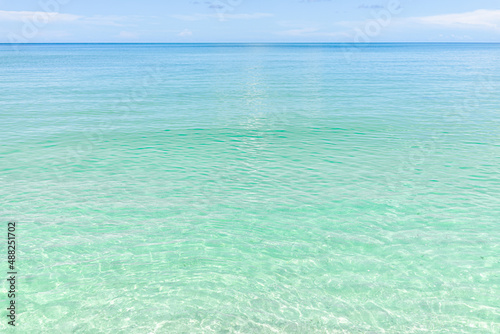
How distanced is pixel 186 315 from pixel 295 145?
17.8m

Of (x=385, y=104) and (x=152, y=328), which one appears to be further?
(x=385, y=104)

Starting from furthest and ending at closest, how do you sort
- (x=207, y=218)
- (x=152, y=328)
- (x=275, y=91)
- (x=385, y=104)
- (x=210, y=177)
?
(x=275, y=91), (x=385, y=104), (x=210, y=177), (x=207, y=218), (x=152, y=328)

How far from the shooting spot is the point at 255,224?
1559 cm

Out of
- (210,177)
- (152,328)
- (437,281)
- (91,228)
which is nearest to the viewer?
(152,328)

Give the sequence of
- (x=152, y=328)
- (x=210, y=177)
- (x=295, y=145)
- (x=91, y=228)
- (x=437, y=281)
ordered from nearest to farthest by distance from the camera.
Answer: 1. (x=152, y=328)
2. (x=437, y=281)
3. (x=91, y=228)
4. (x=210, y=177)
5. (x=295, y=145)

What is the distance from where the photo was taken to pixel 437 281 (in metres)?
11.9

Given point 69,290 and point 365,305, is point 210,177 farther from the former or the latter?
point 365,305

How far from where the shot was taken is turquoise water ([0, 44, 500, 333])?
10.7 m

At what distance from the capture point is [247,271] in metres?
12.5

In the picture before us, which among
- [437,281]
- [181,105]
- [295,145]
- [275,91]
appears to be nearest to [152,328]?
[437,281]

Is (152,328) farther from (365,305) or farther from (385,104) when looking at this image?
(385,104)

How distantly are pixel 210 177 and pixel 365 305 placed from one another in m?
11.7

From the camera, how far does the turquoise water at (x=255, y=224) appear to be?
35.0ft

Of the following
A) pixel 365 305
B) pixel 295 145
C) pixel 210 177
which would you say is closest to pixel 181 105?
pixel 295 145
